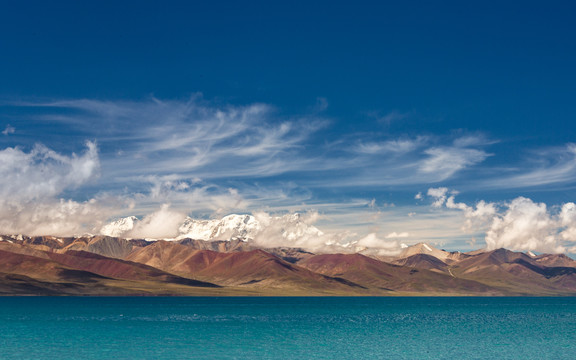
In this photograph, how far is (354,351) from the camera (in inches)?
3440

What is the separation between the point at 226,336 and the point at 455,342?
39808 mm

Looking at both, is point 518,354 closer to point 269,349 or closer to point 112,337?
point 269,349

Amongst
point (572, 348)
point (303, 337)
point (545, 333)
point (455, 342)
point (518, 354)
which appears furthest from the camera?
point (545, 333)

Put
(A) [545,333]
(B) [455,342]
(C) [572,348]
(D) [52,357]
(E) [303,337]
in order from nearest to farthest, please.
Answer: (D) [52,357] < (C) [572,348] < (B) [455,342] < (E) [303,337] < (A) [545,333]

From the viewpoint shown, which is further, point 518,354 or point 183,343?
point 183,343

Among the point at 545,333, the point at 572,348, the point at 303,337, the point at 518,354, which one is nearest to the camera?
the point at 518,354

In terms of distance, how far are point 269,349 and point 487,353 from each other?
3106 centimetres

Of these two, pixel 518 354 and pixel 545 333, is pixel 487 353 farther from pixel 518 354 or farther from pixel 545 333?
pixel 545 333

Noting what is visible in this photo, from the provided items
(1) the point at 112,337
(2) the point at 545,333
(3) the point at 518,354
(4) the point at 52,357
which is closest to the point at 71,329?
(1) the point at 112,337

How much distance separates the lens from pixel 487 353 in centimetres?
8538

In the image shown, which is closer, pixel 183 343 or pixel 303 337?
pixel 183 343

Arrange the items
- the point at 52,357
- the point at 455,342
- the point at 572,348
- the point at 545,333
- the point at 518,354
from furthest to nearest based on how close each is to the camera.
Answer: the point at 545,333
the point at 455,342
the point at 572,348
the point at 518,354
the point at 52,357

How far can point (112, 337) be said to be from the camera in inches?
4122

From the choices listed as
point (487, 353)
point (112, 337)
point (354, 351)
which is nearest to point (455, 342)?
point (487, 353)
